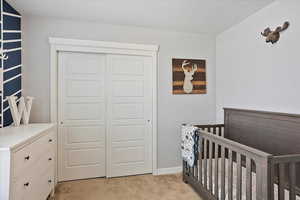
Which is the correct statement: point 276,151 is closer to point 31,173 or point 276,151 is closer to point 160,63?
point 160,63

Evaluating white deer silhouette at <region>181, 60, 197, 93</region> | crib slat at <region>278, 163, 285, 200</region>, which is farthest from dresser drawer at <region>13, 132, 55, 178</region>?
white deer silhouette at <region>181, 60, 197, 93</region>

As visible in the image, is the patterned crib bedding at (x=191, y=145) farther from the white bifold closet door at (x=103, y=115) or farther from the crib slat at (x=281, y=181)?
the crib slat at (x=281, y=181)

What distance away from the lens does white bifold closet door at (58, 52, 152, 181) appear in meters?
2.62

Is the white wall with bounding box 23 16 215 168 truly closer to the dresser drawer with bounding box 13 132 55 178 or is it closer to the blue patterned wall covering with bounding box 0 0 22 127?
the blue patterned wall covering with bounding box 0 0 22 127

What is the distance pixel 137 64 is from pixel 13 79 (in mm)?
1601

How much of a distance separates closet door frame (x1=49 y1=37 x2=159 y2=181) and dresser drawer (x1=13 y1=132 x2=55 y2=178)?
566 millimetres

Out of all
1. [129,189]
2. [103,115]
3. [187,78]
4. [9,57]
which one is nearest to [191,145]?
[129,189]

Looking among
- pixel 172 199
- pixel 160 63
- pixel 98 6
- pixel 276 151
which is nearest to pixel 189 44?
pixel 160 63

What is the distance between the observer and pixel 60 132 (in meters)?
2.59

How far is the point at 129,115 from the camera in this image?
285 centimetres

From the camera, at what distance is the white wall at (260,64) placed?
Answer: 76.2 inches

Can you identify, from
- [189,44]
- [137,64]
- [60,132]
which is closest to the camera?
[60,132]

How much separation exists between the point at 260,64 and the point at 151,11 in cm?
151

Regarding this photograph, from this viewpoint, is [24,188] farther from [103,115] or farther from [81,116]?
[103,115]
